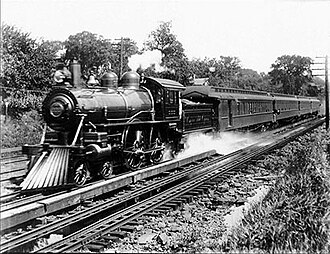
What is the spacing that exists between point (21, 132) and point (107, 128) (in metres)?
10.3

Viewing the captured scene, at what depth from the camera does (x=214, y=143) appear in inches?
759

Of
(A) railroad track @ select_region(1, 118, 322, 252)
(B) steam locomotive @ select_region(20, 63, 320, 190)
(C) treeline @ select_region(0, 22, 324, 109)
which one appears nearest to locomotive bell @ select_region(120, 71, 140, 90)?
(B) steam locomotive @ select_region(20, 63, 320, 190)

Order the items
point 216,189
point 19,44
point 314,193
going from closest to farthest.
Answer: point 314,193 → point 216,189 → point 19,44

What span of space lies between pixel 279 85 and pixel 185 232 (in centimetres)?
6377

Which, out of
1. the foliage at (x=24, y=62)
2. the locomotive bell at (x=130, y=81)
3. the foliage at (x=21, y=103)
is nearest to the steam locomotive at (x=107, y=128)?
the locomotive bell at (x=130, y=81)

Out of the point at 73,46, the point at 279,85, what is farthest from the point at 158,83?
the point at 279,85

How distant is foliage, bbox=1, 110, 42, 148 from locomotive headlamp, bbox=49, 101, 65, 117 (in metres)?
9.23

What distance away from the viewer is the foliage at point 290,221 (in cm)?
557

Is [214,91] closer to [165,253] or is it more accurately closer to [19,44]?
[19,44]

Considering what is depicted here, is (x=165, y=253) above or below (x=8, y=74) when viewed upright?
below

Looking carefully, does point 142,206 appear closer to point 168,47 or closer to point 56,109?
point 56,109

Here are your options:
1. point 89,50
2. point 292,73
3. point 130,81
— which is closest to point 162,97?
point 130,81

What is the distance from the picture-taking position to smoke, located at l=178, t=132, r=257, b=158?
1683cm

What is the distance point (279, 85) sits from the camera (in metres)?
67.2
